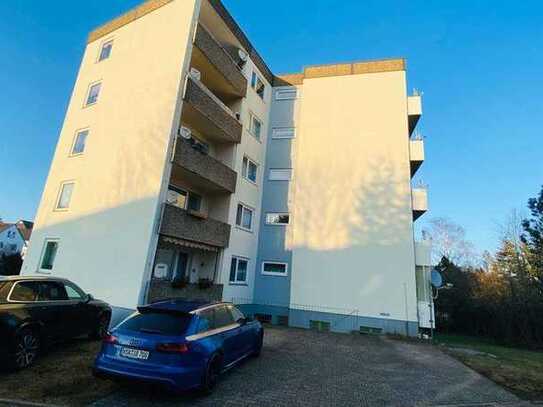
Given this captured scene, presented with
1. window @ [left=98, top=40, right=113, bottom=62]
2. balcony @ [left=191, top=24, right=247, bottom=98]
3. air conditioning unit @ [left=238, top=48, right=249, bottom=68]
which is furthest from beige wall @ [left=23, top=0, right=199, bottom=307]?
air conditioning unit @ [left=238, top=48, right=249, bottom=68]

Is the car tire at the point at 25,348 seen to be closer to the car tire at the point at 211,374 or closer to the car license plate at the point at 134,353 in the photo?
the car license plate at the point at 134,353

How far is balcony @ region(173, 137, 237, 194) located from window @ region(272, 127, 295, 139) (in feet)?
20.1

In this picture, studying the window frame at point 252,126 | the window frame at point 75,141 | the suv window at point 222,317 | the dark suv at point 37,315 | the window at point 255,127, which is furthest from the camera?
the window at point 255,127

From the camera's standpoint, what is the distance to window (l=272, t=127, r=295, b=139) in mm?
23031

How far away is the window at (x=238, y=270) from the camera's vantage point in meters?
18.7

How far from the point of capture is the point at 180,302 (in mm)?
7547

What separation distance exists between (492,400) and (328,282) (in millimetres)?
11605

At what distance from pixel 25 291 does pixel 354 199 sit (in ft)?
54.4

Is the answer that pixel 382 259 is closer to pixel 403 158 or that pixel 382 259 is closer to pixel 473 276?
pixel 403 158

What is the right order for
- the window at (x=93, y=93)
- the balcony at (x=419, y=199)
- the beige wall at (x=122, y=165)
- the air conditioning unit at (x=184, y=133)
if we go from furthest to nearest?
the balcony at (x=419, y=199), the window at (x=93, y=93), the air conditioning unit at (x=184, y=133), the beige wall at (x=122, y=165)

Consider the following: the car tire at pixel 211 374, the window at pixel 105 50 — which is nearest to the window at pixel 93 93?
the window at pixel 105 50

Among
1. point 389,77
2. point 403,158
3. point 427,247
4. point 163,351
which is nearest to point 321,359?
point 163,351

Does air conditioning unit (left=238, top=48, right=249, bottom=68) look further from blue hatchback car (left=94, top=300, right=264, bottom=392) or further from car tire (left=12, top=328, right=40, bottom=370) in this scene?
car tire (left=12, top=328, right=40, bottom=370)

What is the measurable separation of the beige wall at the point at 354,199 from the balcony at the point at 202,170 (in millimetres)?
5058
